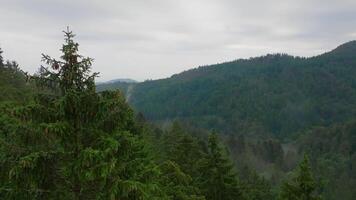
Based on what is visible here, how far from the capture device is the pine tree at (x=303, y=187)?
2078 cm

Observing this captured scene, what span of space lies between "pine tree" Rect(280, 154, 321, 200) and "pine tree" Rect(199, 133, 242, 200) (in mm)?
2146

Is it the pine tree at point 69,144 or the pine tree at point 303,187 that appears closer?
the pine tree at point 69,144

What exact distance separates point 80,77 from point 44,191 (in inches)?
86.5

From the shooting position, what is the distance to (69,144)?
9.09 m

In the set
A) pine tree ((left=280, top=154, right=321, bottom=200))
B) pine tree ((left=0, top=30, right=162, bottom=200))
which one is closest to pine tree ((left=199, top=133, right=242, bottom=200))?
pine tree ((left=280, top=154, right=321, bottom=200))

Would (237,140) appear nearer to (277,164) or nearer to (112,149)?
(277,164)

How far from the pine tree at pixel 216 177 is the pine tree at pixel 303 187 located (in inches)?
84.5

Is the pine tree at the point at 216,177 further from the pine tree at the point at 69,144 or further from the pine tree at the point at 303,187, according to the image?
the pine tree at the point at 69,144

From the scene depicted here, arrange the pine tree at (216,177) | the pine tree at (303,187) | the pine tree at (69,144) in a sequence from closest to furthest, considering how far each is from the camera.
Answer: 1. the pine tree at (69,144)
2. the pine tree at (303,187)
3. the pine tree at (216,177)

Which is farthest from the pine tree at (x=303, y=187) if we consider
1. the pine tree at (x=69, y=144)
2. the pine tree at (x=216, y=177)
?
the pine tree at (x=69, y=144)

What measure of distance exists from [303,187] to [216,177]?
3.79 m

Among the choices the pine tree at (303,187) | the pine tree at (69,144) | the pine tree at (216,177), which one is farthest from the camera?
the pine tree at (216,177)

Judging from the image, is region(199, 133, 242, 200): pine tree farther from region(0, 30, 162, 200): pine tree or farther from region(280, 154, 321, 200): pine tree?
region(0, 30, 162, 200): pine tree

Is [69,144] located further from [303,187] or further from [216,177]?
[303,187]
